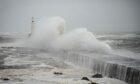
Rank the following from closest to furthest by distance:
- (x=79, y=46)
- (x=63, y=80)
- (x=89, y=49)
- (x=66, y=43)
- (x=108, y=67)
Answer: (x=63, y=80)
(x=108, y=67)
(x=89, y=49)
(x=79, y=46)
(x=66, y=43)

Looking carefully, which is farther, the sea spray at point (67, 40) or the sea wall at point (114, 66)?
the sea spray at point (67, 40)

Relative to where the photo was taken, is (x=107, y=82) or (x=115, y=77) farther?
(x=115, y=77)

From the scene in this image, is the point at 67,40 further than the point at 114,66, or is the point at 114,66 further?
the point at 67,40

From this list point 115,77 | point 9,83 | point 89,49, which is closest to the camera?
point 9,83

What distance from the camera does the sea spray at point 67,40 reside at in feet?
70.6

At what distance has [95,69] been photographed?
47.6 feet

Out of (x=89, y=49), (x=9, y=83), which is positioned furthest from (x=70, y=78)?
(x=89, y=49)

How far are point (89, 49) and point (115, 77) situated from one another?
8733mm

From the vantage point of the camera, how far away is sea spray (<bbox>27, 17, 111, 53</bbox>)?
21516 millimetres

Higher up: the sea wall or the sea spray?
the sea spray

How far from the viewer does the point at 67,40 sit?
85.5 ft

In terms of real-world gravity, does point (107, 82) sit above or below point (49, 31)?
below

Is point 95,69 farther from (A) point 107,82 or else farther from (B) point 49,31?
(B) point 49,31

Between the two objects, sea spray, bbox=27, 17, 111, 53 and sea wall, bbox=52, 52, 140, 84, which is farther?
sea spray, bbox=27, 17, 111, 53
